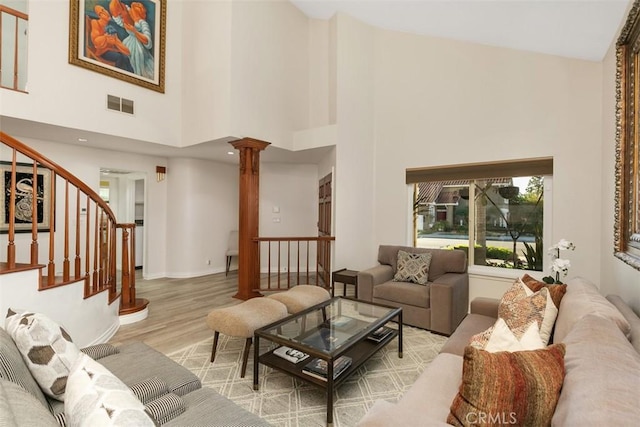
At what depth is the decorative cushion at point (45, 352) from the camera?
46.6 inches

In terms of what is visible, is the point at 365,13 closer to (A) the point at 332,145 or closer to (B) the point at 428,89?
(B) the point at 428,89

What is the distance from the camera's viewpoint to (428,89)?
13.9 ft

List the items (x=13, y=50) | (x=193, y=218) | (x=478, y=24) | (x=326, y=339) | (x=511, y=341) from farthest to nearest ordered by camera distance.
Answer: (x=193, y=218), (x=13, y=50), (x=478, y=24), (x=326, y=339), (x=511, y=341)

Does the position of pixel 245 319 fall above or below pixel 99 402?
below

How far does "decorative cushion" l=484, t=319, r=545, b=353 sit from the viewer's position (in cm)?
126

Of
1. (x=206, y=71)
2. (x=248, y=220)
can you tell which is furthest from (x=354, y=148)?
(x=206, y=71)

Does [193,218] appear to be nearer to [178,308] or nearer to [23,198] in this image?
[178,308]

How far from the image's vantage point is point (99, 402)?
0.77 metres

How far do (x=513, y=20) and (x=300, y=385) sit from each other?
3799mm

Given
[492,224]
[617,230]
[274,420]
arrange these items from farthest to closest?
1. [492,224]
2. [617,230]
3. [274,420]

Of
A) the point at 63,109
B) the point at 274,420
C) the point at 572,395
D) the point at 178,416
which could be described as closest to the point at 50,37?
the point at 63,109

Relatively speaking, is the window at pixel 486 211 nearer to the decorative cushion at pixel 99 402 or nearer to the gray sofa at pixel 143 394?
the gray sofa at pixel 143 394

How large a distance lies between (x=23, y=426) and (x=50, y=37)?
178 inches

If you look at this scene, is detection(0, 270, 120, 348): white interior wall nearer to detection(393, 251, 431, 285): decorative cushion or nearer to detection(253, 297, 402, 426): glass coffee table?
detection(253, 297, 402, 426): glass coffee table
